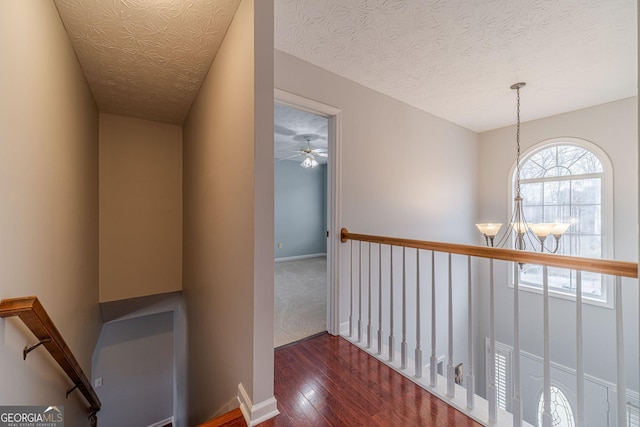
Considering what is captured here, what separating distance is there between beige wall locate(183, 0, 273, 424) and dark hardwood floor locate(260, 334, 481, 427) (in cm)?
29

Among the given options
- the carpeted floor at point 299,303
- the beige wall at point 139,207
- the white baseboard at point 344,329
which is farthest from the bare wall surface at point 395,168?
the beige wall at point 139,207

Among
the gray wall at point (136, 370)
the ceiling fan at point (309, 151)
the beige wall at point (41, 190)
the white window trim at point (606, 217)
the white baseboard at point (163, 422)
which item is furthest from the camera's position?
the ceiling fan at point (309, 151)

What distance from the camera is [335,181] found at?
Answer: 7.30ft

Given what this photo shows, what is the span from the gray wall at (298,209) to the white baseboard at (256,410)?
4.83 meters

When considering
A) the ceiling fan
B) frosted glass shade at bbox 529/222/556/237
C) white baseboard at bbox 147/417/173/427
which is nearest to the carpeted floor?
frosted glass shade at bbox 529/222/556/237

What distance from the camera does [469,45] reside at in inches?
75.3

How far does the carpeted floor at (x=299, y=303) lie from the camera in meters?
2.35

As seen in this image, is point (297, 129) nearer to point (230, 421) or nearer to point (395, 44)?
point (395, 44)

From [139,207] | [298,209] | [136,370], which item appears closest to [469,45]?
[139,207]

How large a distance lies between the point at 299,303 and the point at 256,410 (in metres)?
1.89

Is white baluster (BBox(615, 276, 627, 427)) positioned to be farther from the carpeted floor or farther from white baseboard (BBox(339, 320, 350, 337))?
the carpeted floor

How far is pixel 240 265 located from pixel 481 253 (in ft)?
4.36

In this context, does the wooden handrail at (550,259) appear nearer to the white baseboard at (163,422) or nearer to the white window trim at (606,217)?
the white window trim at (606,217)

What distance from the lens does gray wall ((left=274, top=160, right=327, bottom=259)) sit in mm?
6230
